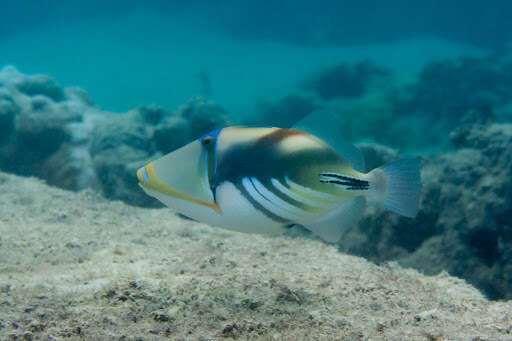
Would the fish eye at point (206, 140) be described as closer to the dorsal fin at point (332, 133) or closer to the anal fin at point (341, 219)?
the dorsal fin at point (332, 133)

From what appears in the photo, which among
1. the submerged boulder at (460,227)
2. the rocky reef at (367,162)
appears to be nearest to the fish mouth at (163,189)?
the rocky reef at (367,162)

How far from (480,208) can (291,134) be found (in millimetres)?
3729

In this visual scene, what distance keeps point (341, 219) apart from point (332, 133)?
A: 0.44 meters

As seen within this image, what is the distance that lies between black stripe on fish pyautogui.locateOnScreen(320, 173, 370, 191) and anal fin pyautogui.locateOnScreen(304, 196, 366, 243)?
0.44ft

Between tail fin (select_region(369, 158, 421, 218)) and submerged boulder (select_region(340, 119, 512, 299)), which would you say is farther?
submerged boulder (select_region(340, 119, 512, 299))

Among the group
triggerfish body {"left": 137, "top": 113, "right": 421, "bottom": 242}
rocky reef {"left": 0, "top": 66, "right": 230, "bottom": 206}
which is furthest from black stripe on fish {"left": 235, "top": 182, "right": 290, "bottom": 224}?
rocky reef {"left": 0, "top": 66, "right": 230, "bottom": 206}

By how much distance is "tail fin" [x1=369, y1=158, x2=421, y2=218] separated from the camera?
1494 mm

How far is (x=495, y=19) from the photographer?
3594 cm

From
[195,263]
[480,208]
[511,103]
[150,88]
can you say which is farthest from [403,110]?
[150,88]

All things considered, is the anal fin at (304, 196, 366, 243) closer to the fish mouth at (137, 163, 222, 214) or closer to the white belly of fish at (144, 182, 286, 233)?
the white belly of fish at (144, 182, 286, 233)

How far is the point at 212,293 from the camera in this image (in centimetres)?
187

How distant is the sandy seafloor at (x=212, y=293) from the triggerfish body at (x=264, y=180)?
1.67 ft

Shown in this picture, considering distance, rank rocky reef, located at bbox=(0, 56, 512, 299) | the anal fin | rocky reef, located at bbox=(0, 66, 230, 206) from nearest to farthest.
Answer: the anal fin → rocky reef, located at bbox=(0, 56, 512, 299) → rocky reef, located at bbox=(0, 66, 230, 206)

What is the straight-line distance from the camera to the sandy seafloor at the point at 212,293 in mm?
1496
